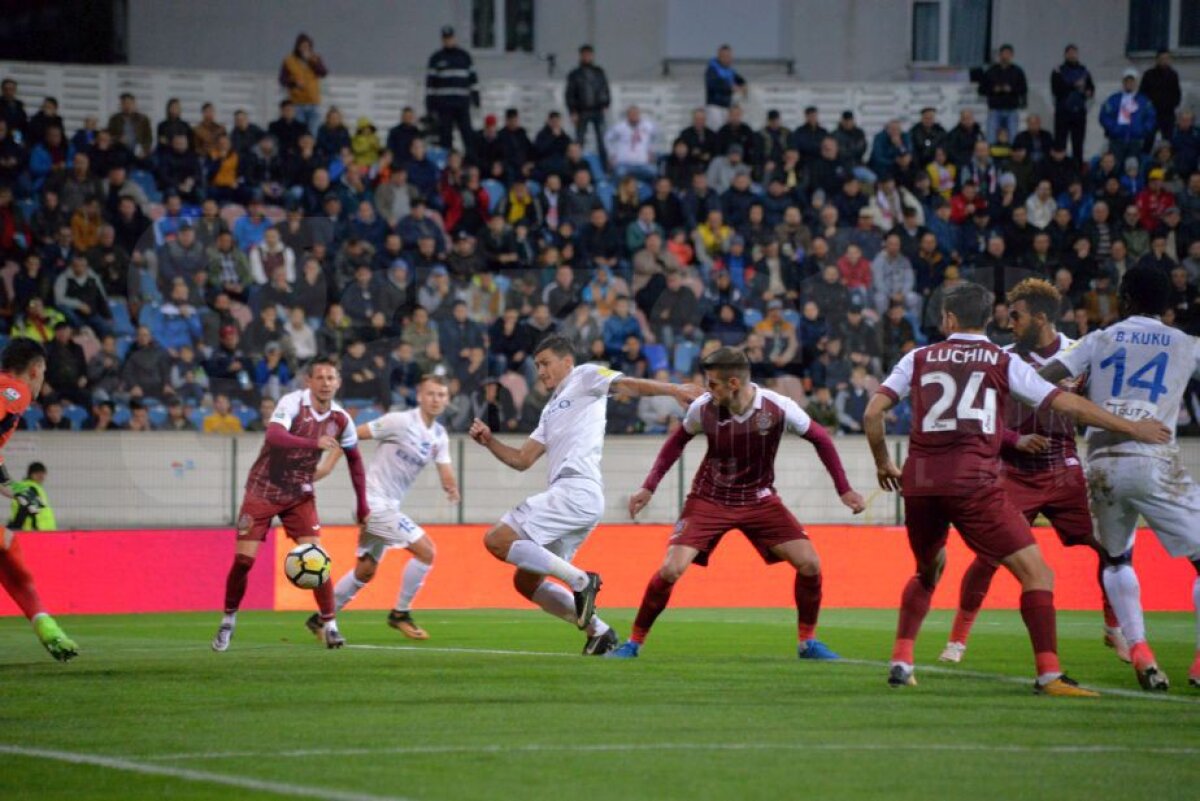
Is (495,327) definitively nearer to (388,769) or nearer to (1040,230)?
(1040,230)

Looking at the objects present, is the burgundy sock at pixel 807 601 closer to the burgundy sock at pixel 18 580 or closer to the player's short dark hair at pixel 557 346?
the player's short dark hair at pixel 557 346

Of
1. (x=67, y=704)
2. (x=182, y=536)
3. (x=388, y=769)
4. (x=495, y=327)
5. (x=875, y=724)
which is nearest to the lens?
(x=388, y=769)

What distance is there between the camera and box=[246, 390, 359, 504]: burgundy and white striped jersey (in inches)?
552

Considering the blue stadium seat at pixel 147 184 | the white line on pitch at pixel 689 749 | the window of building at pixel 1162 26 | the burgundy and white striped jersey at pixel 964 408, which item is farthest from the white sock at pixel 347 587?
the window of building at pixel 1162 26

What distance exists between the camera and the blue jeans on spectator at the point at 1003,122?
90.1 feet

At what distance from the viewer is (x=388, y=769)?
287 inches

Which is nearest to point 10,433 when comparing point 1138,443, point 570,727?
point 570,727

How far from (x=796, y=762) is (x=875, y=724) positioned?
130cm

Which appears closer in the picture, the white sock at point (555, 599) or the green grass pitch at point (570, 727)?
the green grass pitch at point (570, 727)

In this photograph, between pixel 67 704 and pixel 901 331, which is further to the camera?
pixel 901 331

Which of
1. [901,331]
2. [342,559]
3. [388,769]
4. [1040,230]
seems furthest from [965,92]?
[388,769]

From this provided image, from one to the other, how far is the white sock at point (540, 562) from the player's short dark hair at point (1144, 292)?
424 cm

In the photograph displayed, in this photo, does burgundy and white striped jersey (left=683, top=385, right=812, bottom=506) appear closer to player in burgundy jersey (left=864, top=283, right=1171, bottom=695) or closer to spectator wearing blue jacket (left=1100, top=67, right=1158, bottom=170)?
player in burgundy jersey (left=864, top=283, right=1171, bottom=695)

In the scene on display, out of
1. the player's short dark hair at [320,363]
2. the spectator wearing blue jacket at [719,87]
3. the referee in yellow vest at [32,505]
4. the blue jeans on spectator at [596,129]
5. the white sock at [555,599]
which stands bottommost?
the referee in yellow vest at [32,505]
